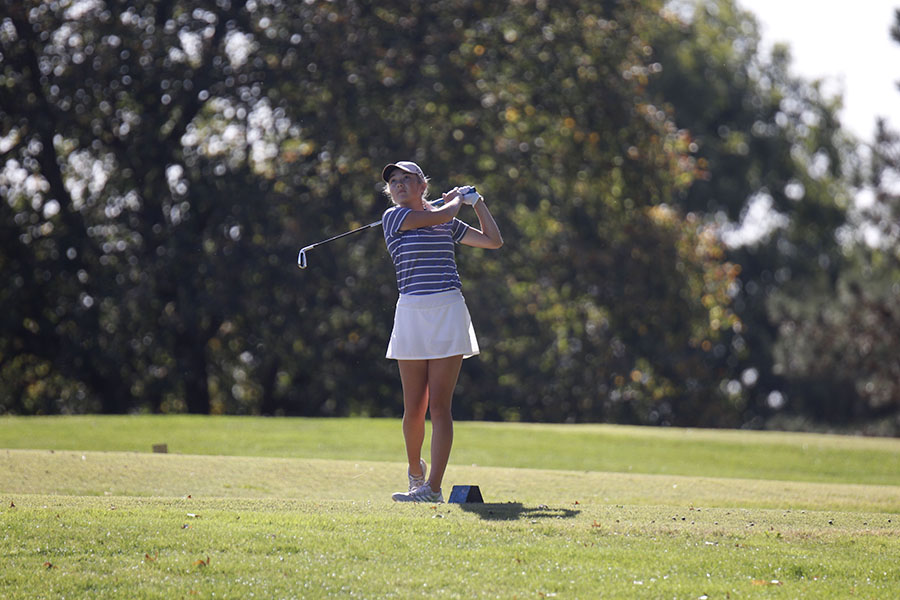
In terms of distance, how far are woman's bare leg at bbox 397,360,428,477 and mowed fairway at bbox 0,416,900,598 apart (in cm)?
53

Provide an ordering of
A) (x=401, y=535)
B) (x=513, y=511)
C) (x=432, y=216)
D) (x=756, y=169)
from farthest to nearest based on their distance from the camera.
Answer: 1. (x=756, y=169)
2. (x=432, y=216)
3. (x=513, y=511)
4. (x=401, y=535)

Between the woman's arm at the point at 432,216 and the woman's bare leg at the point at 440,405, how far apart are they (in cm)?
90

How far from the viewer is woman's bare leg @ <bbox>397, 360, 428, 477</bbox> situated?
8.71 metres

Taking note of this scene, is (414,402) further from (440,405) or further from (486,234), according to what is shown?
(486,234)

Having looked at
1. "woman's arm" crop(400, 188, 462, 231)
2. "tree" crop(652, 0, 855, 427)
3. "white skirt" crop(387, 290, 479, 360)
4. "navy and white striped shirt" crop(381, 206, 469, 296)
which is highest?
"woman's arm" crop(400, 188, 462, 231)

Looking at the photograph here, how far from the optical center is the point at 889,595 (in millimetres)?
6164

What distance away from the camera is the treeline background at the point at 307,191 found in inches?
945

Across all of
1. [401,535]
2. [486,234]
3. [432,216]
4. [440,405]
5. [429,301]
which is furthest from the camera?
[486,234]

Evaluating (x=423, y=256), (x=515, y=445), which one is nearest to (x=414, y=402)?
(x=423, y=256)

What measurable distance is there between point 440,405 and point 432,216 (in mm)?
1278

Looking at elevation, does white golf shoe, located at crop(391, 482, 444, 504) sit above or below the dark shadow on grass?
below

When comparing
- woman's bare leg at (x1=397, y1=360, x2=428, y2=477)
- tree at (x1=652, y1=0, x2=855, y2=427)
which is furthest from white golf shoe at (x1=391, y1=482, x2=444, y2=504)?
tree at (x1=652, y1=0, x2=855, y2=427)

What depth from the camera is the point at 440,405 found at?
866 centimetres

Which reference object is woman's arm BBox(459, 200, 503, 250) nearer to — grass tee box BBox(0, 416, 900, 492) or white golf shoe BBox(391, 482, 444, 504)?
white golf shoe BBox(391, 482, 444, 504)
